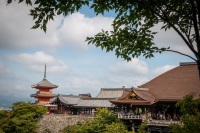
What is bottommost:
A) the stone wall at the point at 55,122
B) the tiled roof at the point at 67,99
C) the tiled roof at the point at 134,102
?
the stone wall at the point at 55,122

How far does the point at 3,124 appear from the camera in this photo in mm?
30141

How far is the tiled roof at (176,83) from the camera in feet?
90.9

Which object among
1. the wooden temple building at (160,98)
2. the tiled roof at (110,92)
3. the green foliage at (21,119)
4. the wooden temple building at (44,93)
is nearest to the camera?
the wooden temple building at (160,98)

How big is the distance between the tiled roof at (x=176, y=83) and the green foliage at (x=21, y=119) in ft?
52.6

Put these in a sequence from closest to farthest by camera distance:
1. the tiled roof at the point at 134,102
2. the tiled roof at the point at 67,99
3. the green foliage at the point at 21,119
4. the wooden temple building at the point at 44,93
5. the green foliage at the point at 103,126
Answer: the green foliage at the point at 103,126 → the tiled roof at the point at 134,102 → the green foliage at the point at 21,119 → the tiled roof at the point at 67,99 → the wooden temple building at the point at 44,93

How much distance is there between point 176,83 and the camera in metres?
29.5

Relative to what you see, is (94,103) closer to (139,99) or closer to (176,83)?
(139,99)

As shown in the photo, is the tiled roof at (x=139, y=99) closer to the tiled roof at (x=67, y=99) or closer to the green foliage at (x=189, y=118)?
the tiled roof at (x=67, y=99)

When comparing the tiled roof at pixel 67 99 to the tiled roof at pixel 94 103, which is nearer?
the tiled roof at pixel 94 103

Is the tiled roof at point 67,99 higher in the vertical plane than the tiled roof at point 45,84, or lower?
lower

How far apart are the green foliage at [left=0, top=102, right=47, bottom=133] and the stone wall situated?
125 cm

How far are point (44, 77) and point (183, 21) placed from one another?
53.4 meters

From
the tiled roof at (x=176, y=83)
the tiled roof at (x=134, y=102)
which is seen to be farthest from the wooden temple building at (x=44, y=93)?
the tiled roof at (x=176, y=83)

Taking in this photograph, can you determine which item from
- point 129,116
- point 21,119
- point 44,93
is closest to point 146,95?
point 129,116
